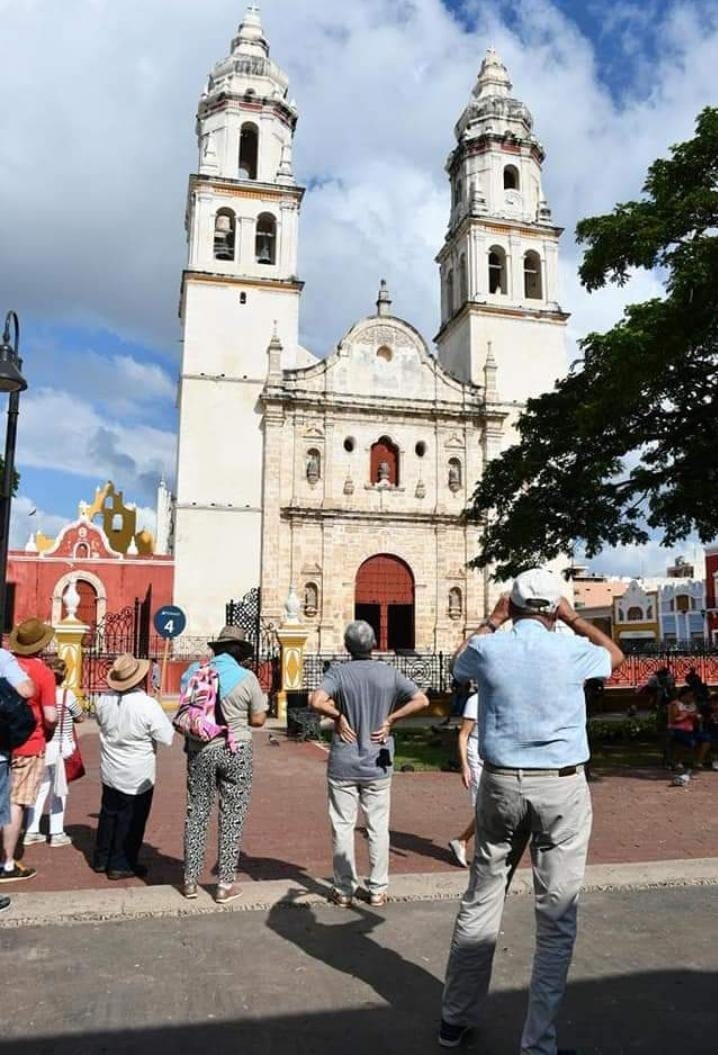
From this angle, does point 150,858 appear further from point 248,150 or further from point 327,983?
point 248,150

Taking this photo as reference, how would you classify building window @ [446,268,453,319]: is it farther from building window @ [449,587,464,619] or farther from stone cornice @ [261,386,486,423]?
building window @ [449,587,464,619]

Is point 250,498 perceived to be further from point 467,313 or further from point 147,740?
point 147,740

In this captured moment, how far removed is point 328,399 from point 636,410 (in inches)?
704

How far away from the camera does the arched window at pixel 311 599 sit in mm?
27234

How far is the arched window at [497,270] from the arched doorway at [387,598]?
12.3m

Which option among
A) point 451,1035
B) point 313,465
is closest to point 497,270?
point 313,465

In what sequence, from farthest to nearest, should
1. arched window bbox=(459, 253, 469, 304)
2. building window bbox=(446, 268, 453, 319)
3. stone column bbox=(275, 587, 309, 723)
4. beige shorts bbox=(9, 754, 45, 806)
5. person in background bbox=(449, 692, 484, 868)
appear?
building window bbox=(446, 268, 453, 319), arched window bbox=(459, 253, 469, 304), stone column bbox=(275, 587, 309, 723), person in background bbox=(449, 692, 484, 868), beige shorts bbox=(9, 754, 45, 806)

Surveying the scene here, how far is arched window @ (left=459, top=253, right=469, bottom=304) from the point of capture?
3225cm

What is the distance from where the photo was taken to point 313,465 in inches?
1127

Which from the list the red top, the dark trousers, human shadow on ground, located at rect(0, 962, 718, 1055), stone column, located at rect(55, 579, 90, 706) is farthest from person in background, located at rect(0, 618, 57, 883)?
stone column, located at rect(55, 579, 90, 706)

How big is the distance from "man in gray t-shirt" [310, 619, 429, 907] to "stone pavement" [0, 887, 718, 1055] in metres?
0.28

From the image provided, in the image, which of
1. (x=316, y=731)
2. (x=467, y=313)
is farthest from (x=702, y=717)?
(x=467, y=313)

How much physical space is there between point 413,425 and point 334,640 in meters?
8.54

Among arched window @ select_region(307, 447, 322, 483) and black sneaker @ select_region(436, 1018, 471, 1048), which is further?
arched window @ select_region(307, 447, 322, 483)
